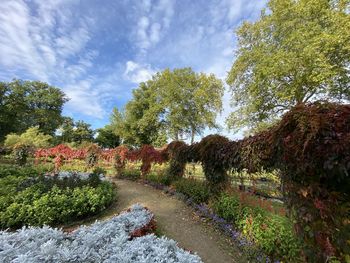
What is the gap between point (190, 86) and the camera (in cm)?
2784

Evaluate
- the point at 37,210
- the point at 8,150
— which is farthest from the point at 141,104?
the point at 37,210

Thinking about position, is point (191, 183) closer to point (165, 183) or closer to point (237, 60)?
point (165, 183)

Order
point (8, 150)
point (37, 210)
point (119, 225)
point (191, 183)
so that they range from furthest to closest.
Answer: point (8, 150) → point (191, 183) → point (37, 210) → point (119, 225)

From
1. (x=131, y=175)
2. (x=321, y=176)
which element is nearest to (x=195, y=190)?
(x=321, y=176)

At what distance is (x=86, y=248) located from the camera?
2.65 m

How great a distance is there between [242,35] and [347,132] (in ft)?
55.0

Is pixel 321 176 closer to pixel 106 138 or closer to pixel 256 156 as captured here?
pixel 256 156

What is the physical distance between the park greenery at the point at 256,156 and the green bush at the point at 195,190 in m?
0.04

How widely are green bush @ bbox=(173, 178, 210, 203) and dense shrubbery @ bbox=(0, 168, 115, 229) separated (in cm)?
272

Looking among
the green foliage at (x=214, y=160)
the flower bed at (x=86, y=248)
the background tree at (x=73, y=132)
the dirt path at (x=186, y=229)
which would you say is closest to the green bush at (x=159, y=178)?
the dirt path at (x=186, y=229)

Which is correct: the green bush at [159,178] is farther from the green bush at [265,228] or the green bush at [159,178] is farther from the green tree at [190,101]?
the green tree at [190,101]

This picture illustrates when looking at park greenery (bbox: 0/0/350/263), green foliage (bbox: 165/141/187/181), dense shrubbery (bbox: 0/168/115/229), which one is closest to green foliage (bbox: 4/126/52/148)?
park greenery (bbox: 0/0/350/263)

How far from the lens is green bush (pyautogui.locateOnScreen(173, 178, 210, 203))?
21.7 ft

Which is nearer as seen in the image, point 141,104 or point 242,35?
point 242,35
